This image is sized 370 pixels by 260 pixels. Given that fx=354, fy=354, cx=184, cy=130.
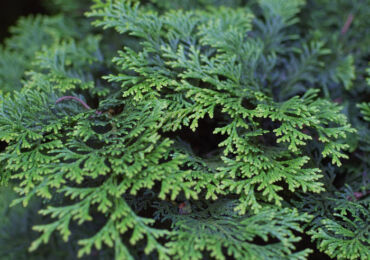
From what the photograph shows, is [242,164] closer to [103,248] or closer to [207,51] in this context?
[207,51]

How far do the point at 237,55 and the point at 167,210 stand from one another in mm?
870

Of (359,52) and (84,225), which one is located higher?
(359,52)

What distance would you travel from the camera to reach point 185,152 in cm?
158

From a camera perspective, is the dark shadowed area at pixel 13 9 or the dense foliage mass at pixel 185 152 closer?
the dense foliage mass at pixel 185 152

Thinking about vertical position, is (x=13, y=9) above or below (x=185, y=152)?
above

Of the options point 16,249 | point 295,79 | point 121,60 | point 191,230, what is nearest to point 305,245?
point 191,230

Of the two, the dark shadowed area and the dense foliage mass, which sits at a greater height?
the dark shadowed area

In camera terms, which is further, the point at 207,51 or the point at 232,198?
the point at 207,51

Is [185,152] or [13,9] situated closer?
[185,152]

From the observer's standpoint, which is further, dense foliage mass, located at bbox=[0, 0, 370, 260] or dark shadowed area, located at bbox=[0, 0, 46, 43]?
dark shadowed area, located at bbox=[0, 0, 46, 43]

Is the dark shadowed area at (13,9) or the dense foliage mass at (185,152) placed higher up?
the dark shadowed area at (13,9)

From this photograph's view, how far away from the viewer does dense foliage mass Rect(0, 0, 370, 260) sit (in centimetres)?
131

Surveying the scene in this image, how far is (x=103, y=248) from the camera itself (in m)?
1.81

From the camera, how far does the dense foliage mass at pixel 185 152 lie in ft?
4.29
